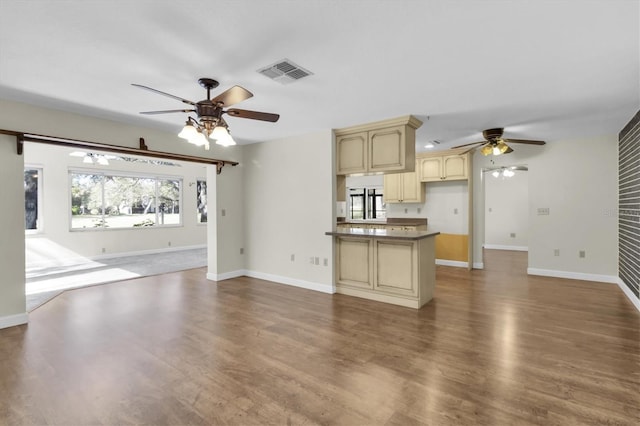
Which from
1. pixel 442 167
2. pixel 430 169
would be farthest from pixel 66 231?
pixel 442 167

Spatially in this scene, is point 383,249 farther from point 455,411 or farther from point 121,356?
point 121,356

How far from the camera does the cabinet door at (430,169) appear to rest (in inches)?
267

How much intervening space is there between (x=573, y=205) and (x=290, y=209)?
5046mm

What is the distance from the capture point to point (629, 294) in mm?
4406

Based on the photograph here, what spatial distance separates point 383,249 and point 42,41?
398 cm

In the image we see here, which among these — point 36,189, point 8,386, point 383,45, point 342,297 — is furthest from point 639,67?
point 36,189

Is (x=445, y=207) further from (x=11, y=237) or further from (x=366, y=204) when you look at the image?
(x=11, y=237)

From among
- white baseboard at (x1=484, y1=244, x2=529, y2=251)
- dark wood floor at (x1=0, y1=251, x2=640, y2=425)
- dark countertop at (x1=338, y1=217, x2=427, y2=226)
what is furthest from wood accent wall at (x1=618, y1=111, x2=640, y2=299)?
white baseboard at (x1=484, y1=244, x2=529, y2=251)

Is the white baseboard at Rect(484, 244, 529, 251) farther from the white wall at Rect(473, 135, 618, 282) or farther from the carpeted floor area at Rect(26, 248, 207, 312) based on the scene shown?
the carpeted floor area at Rect(26, 248, 207, 312)

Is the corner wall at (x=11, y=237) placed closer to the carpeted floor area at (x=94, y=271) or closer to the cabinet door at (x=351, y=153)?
the carpeted floor area at (x=94, y=271)

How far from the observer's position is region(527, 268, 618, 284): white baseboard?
5285mm

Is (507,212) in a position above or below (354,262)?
above

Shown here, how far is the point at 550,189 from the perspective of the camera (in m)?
5.82

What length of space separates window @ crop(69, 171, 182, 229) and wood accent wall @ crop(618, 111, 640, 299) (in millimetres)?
10171
